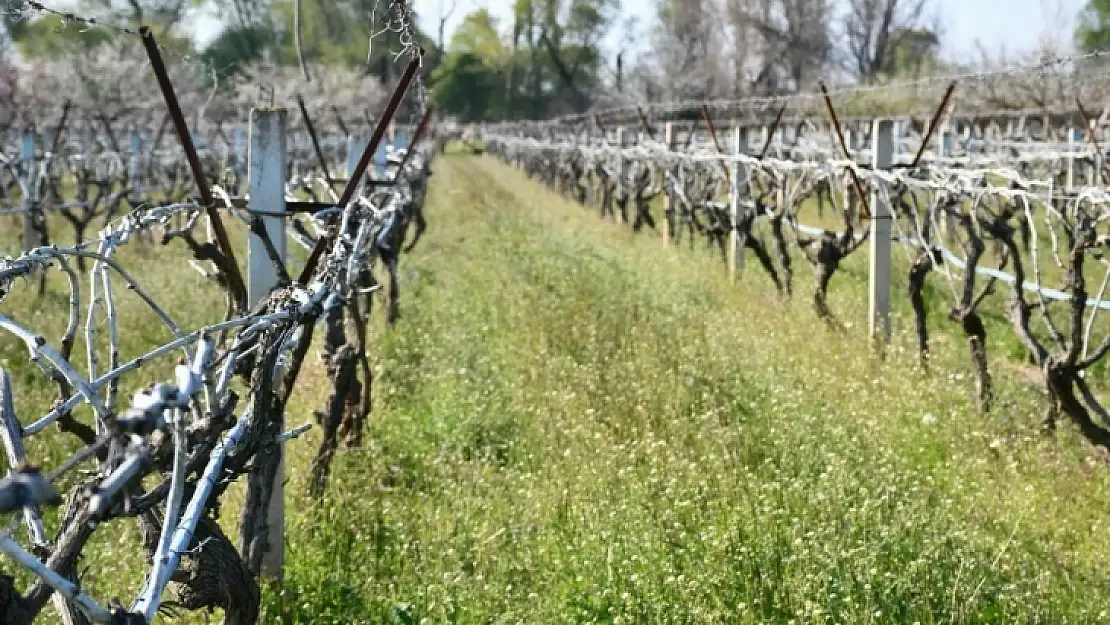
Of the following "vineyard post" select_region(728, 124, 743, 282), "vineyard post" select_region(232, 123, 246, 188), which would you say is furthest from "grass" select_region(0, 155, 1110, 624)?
"vineyard post" select_region(232, 123, 246, 188)

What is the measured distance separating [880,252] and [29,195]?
27.6 ft

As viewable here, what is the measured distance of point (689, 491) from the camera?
420cm

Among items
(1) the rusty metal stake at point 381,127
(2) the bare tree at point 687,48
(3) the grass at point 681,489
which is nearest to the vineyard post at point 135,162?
(3) the grass at point 681,489

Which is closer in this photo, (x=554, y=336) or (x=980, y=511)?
(x=980, y=511)

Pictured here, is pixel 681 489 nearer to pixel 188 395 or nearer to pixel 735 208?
pixel 188 395

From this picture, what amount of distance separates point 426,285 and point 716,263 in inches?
125

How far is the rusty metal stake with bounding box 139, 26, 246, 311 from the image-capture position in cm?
260

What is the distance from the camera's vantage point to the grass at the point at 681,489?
347 centimetres

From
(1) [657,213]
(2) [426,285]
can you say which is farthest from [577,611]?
(1) [657,213]

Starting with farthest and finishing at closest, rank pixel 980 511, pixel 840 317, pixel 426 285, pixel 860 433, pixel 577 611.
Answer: pixel 426 285 → pixel 840 317 → pixel 860 433 → pixel 980 511 → pixel 577 611

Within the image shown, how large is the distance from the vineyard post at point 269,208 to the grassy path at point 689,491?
168 millimetres

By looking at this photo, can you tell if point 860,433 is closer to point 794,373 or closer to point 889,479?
point 889,479

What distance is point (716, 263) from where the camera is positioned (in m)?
11.8

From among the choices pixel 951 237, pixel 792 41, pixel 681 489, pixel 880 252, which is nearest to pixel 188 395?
pixel 681 489
